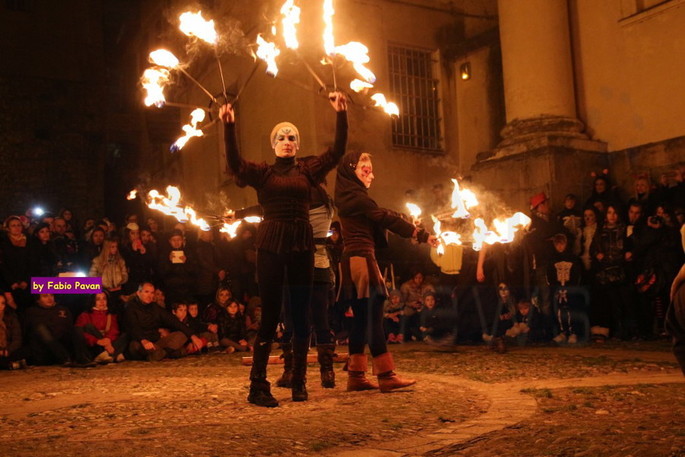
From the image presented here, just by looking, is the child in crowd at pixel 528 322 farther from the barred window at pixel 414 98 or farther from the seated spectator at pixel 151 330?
the barred window at pixel 414 98

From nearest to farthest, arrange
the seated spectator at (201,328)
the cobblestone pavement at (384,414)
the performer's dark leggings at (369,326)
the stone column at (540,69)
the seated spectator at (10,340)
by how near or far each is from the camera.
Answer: the cobblestone pavement at (384,414) → the performer's dark leggings at (369,326) → the seated spectator at (10,340) → the seated spectator at (201,328) → the stone column at (540,69)

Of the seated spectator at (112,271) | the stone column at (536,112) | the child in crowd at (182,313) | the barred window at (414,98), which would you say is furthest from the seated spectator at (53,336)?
the barred window at (414,98)

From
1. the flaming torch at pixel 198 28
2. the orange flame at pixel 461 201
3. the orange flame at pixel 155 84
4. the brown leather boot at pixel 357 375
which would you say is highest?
the flaming torch at pixel 198 28

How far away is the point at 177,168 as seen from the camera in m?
25.5

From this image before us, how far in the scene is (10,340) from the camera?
10.5 metres

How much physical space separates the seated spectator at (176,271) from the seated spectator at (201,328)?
284 mm

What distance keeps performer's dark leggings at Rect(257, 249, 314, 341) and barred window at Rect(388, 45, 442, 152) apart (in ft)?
36.8

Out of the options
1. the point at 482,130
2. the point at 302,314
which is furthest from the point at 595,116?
the point at 302,314

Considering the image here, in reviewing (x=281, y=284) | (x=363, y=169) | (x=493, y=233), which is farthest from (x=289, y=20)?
(x=493, y=233)

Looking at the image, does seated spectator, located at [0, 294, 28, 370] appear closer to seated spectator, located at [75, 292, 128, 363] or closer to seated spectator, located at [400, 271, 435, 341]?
seated spectator, located at [75, 292, 128, 363]

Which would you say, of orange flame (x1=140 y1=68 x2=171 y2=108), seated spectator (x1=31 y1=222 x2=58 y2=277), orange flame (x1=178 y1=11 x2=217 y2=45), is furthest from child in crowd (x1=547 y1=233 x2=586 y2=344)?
seated spectator (x1=31 y1=222 x2=58 y2=277)

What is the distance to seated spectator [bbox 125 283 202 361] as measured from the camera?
36.1 feet

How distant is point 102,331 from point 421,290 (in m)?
4.95

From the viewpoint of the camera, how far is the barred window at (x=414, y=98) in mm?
16922
